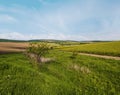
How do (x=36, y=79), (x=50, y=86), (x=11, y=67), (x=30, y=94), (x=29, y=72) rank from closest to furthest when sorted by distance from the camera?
(x=30, y=94), (x=50, y=86), (x=36, y=79), (x=29, y=72), (x=11, y=67)

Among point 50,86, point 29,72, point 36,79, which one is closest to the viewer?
point 50,86

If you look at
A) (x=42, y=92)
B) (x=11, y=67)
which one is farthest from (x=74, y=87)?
(x=11, y=67)

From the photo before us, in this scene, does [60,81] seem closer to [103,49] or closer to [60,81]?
[60,81]

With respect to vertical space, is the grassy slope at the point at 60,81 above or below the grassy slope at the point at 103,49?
below

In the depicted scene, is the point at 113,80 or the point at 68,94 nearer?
the point at 68,94

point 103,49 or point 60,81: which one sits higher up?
point 103,49

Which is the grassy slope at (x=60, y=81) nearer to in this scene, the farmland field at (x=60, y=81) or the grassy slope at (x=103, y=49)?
the farmland field at (x=60, y=81)

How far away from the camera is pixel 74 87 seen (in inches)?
910

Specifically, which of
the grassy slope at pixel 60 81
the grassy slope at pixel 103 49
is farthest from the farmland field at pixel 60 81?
the grassy slope at pixel 103 49

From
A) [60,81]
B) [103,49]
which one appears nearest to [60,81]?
[60,81]

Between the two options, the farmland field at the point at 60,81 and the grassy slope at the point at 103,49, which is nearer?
the farmland field at the point at 60,81

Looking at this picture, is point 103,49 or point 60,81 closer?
point 60,81

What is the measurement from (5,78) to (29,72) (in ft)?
14.0

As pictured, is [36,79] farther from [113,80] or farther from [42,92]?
[113,80]
